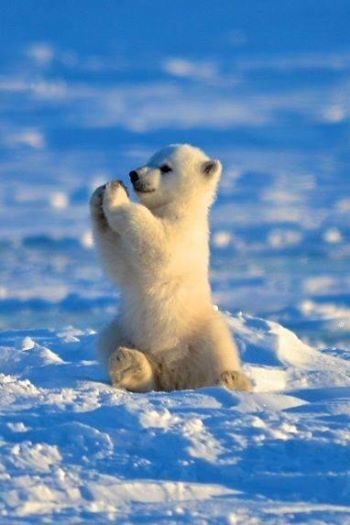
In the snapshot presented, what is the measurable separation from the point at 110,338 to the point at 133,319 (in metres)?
0.19

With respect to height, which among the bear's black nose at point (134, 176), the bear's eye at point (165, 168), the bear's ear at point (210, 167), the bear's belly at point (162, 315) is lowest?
the bear's belly at point (162, 315)

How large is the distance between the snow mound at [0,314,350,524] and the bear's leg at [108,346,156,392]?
0.37 ft

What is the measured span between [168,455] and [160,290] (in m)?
1.68

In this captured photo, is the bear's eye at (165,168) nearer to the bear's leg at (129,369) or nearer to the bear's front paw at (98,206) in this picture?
the bear's front paw at (98,206)

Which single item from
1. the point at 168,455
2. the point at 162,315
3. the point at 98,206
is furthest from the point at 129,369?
the point at 168,455

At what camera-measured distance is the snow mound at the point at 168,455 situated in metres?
4.44

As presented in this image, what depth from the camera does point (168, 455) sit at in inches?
194

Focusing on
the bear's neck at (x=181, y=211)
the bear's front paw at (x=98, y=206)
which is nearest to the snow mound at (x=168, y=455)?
the bear's front paw at (x=98, y=206)

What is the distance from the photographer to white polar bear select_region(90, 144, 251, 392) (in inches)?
252

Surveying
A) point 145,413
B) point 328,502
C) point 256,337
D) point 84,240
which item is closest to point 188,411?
point 145,413

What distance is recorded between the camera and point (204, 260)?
6652 mm

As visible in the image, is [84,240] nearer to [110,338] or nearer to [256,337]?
[256,337]

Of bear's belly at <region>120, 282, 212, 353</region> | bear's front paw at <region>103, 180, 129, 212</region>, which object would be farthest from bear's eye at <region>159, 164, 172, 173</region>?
bear's belly at <region>120, 282, 212, 353</region>

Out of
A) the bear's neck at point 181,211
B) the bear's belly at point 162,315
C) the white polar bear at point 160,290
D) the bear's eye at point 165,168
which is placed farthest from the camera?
the bear's eye at point 165,168
